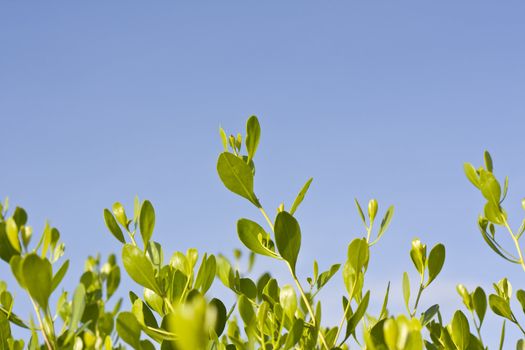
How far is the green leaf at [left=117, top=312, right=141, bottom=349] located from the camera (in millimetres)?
1430

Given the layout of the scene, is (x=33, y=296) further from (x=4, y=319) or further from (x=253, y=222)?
(x=253, y=222)

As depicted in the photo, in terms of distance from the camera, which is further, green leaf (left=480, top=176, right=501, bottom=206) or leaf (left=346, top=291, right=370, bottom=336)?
green leaf (left=480, top=176, right=501, bottom=206)

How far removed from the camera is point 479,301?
2029 millimetres

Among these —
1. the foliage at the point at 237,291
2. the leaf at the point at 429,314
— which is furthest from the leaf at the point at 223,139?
the leaf at the point at 429,314

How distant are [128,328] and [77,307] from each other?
137 millimetres

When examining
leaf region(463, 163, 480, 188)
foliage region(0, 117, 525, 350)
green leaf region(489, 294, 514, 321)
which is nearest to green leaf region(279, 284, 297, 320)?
foliage region(0, 117, 525, 350)

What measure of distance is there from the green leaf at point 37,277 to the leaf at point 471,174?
1868 mm

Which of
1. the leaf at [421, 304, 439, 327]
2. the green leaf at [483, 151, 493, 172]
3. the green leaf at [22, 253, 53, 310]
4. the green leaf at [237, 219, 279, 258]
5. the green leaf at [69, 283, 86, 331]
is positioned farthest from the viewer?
→ the green leaf at [483, 151, 493, 172]

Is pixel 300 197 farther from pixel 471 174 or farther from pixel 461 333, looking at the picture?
pixel 471 174

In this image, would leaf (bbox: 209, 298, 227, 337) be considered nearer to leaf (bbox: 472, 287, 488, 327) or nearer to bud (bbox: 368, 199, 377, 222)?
bud (bbox: 368, 199, 377, 222)

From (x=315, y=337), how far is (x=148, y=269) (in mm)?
501

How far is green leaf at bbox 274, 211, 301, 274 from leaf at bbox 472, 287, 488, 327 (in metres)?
0.78

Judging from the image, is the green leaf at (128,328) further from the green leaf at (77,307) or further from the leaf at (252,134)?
the leaf at (252,134)

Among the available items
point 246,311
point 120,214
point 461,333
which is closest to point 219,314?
point 246,311
